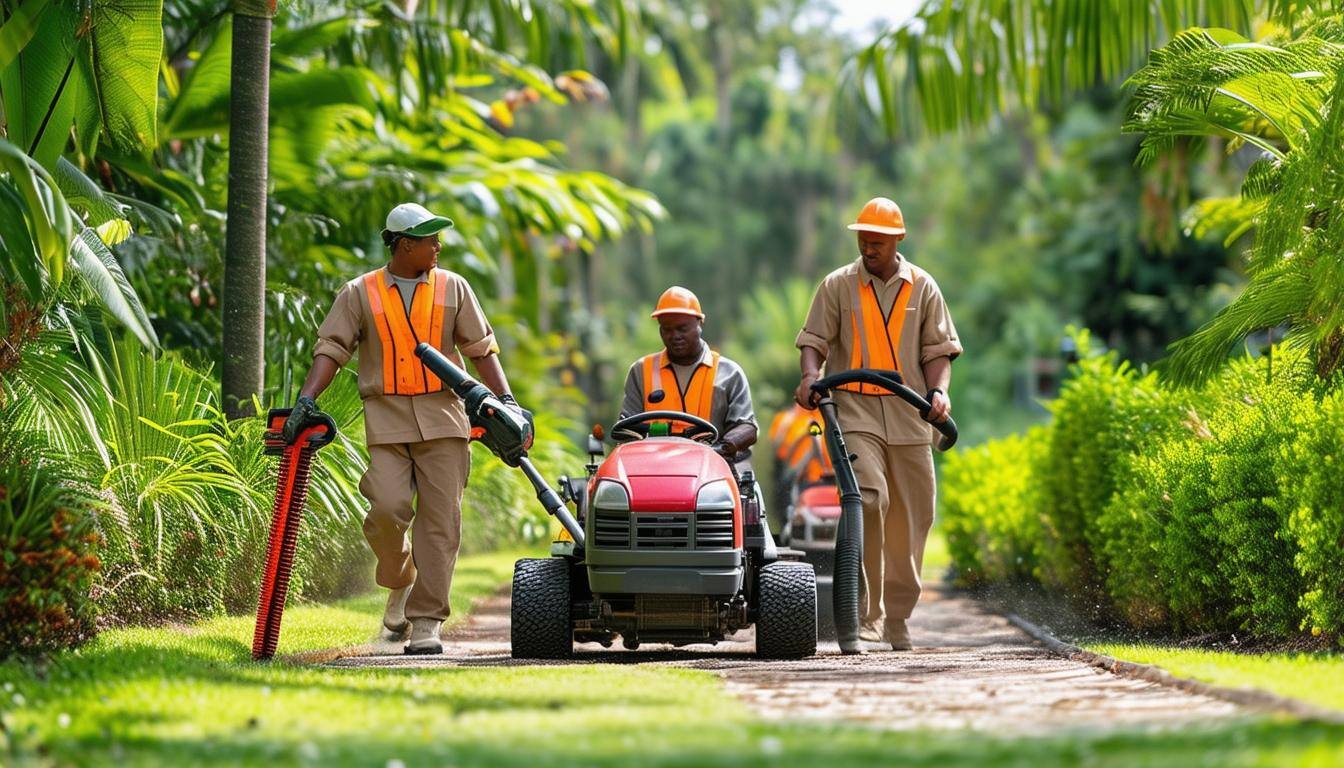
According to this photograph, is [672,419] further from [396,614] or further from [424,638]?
[396,614]

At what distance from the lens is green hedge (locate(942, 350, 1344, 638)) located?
8.46 m

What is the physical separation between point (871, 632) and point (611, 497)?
2.19 metres

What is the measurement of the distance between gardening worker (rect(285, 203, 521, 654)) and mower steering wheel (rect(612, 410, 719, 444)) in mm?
571

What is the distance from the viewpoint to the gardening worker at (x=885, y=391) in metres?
10.2

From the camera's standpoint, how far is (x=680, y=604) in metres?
8.95

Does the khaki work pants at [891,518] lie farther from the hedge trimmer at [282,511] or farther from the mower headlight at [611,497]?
the hedge trimmer at [282,511]

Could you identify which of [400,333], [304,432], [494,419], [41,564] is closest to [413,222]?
[400,333]

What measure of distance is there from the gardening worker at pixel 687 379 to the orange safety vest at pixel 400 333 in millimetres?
1079

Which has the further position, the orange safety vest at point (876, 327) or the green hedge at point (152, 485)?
the orange safety vest at point (876, 327)

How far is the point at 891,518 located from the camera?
10.4m

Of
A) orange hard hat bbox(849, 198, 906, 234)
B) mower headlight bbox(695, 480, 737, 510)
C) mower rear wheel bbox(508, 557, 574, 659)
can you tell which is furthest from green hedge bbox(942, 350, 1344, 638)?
mower rear wheel bbox(508, 557, 574, 659)

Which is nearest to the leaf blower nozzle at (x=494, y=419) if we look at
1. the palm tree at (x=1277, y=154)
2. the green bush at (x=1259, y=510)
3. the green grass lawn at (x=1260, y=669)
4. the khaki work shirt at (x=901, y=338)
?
the khaki work shirt at (x=901, y=338)

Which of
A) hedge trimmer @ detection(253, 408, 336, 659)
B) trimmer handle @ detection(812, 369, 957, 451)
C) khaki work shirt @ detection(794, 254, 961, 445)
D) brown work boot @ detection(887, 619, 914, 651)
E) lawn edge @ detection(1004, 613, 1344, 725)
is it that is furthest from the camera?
khaki work shirt @ detection(794, 254, 961, 445)

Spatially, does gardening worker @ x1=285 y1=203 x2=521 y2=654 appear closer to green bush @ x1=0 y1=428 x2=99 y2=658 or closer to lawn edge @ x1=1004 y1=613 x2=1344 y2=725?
green bush @ x1=0 y1=428 x2=99 y2=658
